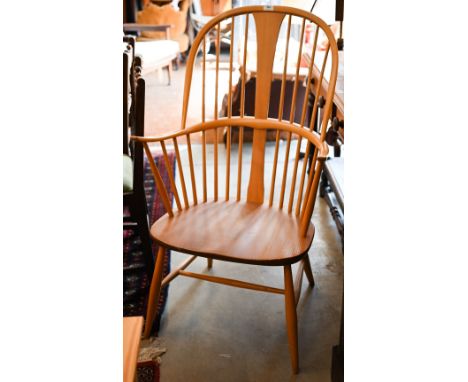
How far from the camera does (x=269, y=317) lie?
1815mm

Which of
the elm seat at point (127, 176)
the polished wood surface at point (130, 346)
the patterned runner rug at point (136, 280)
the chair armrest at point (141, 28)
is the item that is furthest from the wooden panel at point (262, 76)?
the chair armrest at point (141, 28)

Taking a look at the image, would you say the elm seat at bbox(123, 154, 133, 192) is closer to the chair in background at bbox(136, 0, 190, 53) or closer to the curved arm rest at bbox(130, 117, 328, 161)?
the curved arm rest at bbox(130, 117, 328, 161)

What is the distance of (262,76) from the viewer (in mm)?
1657

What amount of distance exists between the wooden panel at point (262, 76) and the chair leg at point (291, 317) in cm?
39

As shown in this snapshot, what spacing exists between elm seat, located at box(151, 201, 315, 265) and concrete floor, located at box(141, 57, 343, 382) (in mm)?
395

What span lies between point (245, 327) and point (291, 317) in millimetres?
317

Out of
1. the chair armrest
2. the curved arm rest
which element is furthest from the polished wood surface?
the chair armrest
